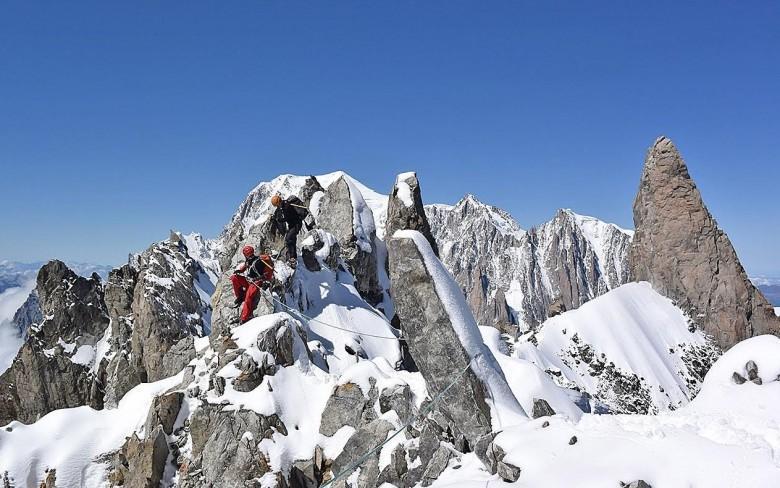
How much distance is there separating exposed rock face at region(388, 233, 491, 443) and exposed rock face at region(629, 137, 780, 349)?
185ft

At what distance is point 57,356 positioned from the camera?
47.8m

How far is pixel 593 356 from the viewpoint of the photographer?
52156mm

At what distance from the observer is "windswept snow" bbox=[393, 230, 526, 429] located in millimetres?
12977

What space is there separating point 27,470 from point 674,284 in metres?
63.6

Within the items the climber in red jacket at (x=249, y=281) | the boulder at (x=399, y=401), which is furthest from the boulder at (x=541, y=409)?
the climber in red jacket at (x=249, y=281)

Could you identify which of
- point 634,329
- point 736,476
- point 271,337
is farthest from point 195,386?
point 634,329

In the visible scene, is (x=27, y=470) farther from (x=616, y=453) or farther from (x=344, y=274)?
(x=616, y=453)

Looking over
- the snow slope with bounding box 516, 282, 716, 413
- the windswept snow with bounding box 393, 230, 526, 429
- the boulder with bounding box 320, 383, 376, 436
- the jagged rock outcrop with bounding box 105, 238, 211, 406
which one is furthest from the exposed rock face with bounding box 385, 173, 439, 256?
the windswept snow with bounding box 393, 230, 526, 429

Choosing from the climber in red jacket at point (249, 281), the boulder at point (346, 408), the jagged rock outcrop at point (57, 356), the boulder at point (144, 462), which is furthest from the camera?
the jagged rock outcrop at point (57, 356)

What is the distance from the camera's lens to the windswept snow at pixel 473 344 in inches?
511

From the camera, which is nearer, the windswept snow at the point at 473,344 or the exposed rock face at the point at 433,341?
the windswept snow at the point at 473,344

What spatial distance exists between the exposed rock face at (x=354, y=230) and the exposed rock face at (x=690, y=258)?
140 feet

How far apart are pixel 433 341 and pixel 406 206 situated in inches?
874

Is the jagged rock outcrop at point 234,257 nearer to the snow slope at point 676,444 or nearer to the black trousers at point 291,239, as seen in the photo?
the black trousers at point 291,239
